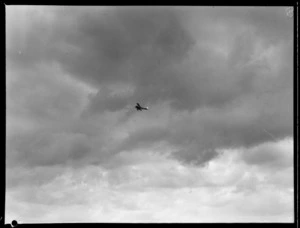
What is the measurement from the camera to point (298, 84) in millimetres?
5070
